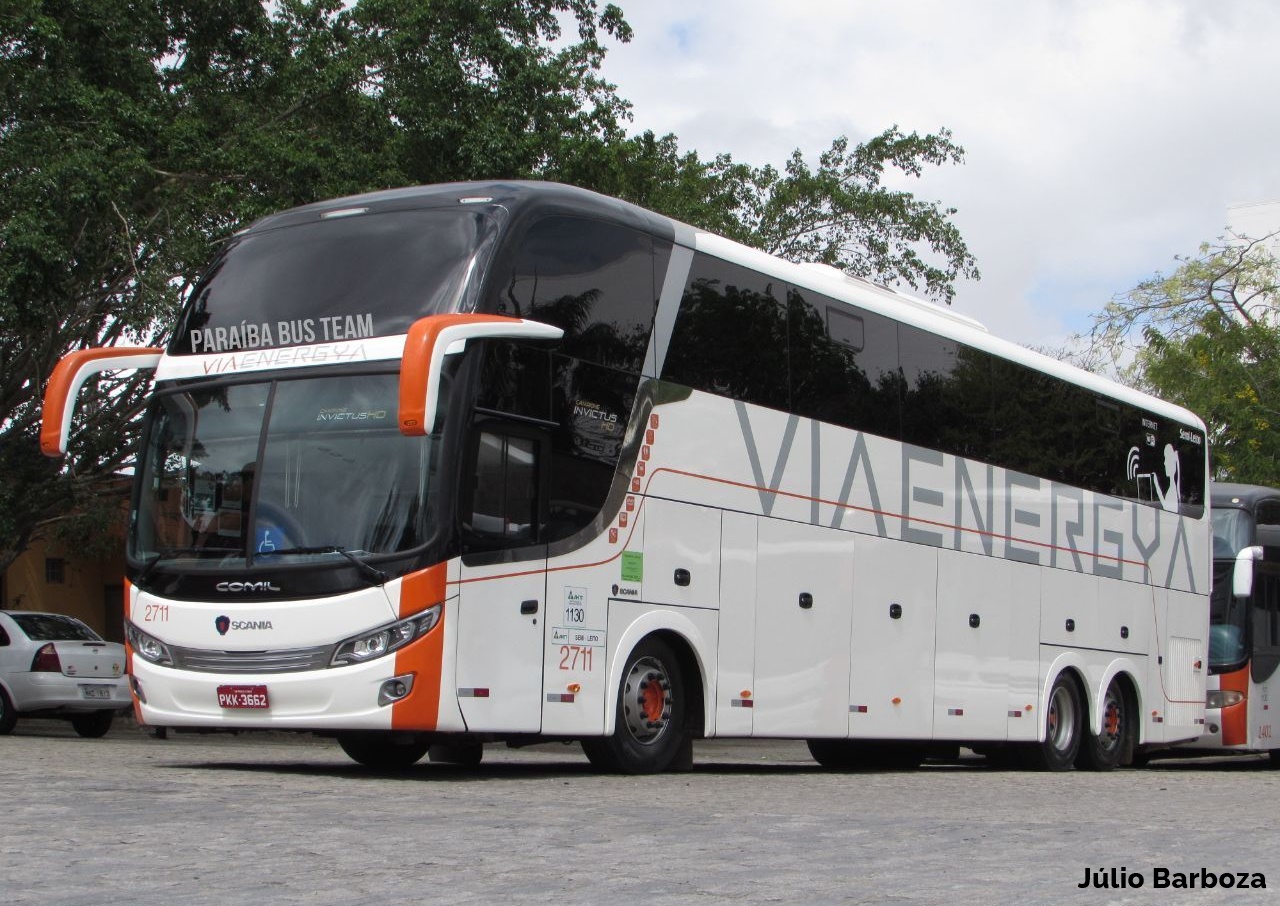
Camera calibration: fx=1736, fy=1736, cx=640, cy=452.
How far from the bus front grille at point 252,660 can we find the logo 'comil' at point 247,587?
1.33ft

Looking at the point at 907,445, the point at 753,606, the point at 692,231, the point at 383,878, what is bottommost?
the point at 383,878

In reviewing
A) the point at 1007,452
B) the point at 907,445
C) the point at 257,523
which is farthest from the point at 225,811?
the point at 1007,452

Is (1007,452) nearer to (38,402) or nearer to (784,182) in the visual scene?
(38,402)

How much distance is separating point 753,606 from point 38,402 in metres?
13.1

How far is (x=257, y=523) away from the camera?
1147 cm

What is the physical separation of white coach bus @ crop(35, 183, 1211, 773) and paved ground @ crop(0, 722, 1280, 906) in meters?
0.72

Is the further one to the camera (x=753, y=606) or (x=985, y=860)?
(x=753, y=606)

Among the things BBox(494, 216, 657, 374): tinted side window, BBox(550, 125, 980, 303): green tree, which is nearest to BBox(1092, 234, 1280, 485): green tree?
BBox(550, 125, 980, 303): green tree

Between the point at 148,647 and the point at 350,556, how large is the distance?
A: 1.80m

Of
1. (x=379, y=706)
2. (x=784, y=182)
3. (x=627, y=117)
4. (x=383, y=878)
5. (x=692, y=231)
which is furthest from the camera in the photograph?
(x=784, y=182)

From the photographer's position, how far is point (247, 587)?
11422 mm

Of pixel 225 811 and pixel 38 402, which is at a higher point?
pixel 38 402

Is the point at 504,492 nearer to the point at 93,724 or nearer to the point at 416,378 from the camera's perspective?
the point at 416,378

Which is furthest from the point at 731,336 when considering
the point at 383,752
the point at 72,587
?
the point at 72,587
